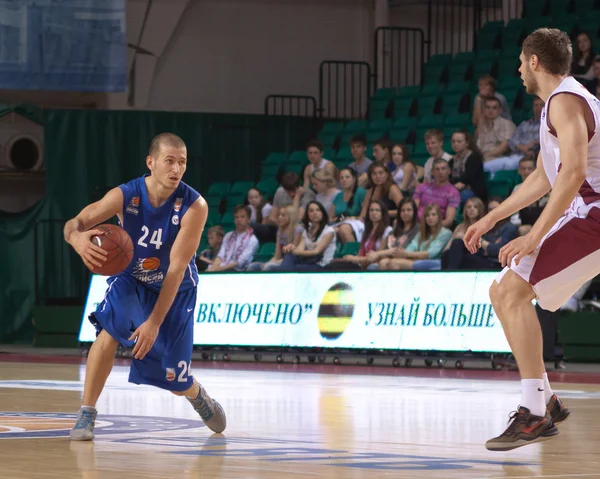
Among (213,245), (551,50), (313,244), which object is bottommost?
(213,245)

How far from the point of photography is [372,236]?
15.0 m

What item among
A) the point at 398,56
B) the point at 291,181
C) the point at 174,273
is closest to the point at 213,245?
the point at 291,181

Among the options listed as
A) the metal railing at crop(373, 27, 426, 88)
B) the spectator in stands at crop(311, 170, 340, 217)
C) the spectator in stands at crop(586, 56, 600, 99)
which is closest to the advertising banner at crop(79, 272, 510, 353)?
the spectator in stands at crop(311, 170, 340, 217)

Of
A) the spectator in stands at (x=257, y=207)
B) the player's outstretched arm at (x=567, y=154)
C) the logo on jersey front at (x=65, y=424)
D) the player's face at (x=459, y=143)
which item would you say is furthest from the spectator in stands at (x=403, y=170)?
the player's outstretched arm at (x=567, y=154)

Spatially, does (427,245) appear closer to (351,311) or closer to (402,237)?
(402,237)

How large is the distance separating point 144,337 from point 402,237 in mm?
8533

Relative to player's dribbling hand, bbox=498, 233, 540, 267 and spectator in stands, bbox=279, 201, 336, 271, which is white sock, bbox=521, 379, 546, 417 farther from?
spectator in stands, bbox=279, 201, 336, 271

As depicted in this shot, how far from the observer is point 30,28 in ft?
62.3

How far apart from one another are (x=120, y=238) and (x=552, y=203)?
82.1 inches

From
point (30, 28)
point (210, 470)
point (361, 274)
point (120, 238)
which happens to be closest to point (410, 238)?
point (361, 274)

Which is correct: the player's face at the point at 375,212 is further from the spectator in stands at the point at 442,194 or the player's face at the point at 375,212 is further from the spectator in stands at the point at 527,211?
the spectator in stands at the point at 527,211

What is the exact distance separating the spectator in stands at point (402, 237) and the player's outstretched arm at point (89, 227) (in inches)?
313

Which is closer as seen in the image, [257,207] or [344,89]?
[257,207]

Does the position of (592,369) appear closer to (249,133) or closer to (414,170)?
(414,170)
